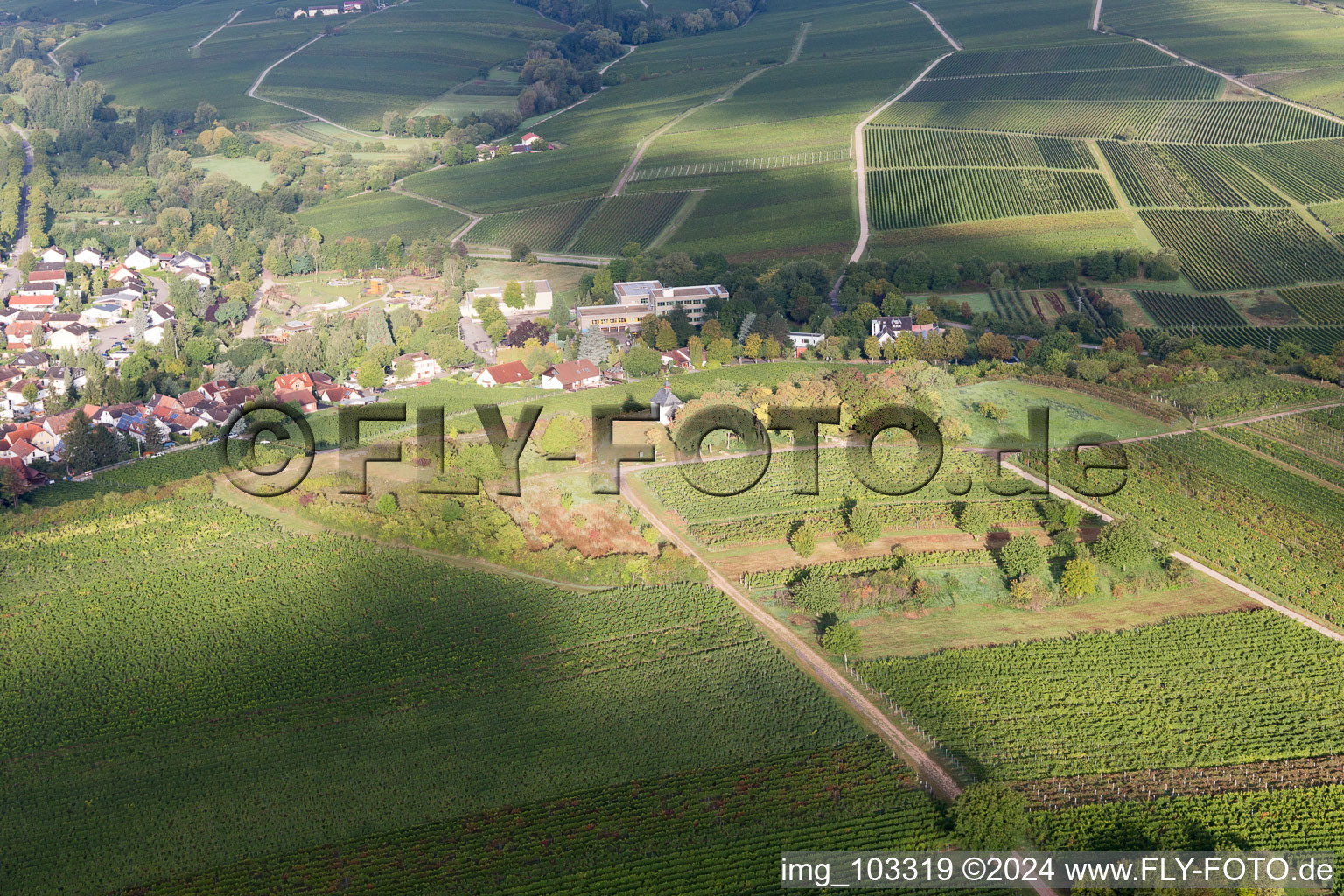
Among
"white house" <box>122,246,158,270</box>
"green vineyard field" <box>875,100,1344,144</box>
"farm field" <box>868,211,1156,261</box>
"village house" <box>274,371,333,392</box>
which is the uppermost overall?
"green vineyard field" <box>875,100,1344,144</box>

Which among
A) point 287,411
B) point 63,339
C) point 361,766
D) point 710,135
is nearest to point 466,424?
point 287,411

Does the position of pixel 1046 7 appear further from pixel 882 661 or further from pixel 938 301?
pixel 882 661

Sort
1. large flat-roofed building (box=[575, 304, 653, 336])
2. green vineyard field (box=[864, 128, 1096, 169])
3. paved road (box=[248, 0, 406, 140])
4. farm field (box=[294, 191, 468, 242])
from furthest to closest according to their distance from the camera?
paved road (box=[248, 0, 406, 140]) < green vineyard field (box=[864, 128, 1096, 169]) < farm field (box=[294, 191, 468, 242]) < large flat-roofed building (box=[575, 304, 653, 336])

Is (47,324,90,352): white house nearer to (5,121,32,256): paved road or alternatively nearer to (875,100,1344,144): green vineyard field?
(5,121,32,256): paved road

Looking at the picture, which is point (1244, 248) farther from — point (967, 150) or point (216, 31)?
point (216, 31)

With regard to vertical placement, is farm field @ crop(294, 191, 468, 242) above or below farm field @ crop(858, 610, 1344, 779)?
above

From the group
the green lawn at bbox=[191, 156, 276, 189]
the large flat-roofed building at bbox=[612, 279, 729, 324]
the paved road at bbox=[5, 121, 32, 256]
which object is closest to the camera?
the large flat-roofed building at bbox=[612, 279, 729, 324]

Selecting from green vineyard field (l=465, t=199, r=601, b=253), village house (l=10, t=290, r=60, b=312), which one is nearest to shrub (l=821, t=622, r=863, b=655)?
green vineyard field (l=465, t=199, r=601, b=253)

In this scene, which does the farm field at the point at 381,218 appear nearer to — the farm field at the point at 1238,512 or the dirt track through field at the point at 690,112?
the dirt track through field at the point at 690,112
